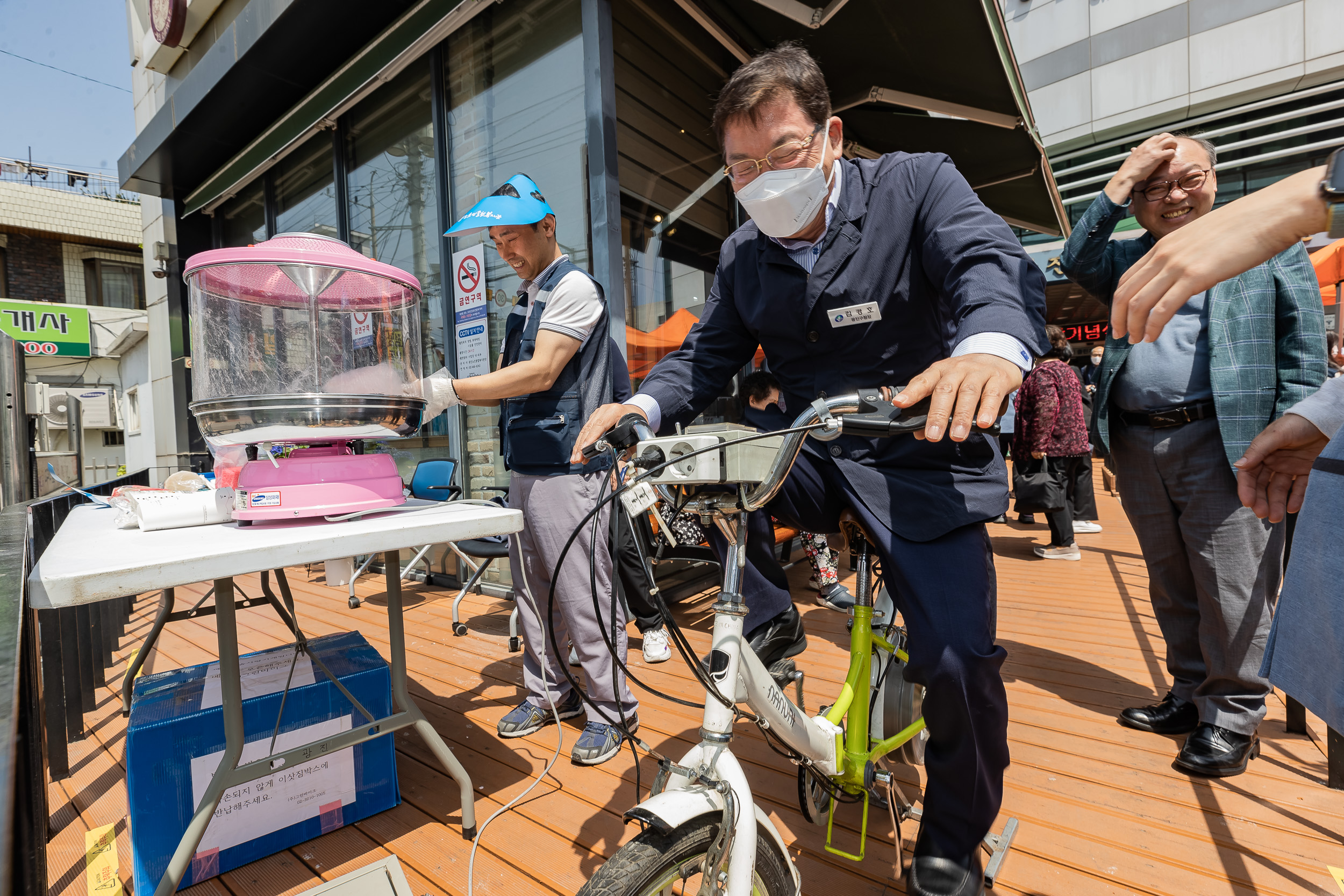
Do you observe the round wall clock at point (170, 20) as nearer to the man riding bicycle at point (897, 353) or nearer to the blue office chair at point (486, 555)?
the blue office chair at point (486, 555)

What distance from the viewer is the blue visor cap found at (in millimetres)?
2199

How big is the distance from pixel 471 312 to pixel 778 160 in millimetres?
3433

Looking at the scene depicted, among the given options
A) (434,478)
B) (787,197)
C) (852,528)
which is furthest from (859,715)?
(434,478)

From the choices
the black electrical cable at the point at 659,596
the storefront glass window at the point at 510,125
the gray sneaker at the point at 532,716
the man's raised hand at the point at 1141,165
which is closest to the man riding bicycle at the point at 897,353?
the black electrical cable at the point at 659,596

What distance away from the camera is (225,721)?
1.61 m

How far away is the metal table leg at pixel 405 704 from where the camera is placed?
1828 millimetres

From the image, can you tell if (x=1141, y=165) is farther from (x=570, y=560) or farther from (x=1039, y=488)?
(x=1039, y=488)

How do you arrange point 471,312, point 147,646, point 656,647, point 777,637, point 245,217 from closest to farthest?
point 777,637 < point 147,646 < point 656,647 < point 471,312 < point 245,217

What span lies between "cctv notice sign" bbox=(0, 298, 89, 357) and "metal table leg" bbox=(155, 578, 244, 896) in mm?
22157

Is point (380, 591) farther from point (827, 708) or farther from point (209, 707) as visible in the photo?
point (827, 708)

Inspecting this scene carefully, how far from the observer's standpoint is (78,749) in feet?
8.10

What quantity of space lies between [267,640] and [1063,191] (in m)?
15.9

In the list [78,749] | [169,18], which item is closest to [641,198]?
[78,749]

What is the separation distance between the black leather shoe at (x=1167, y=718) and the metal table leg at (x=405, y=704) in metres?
2.40
